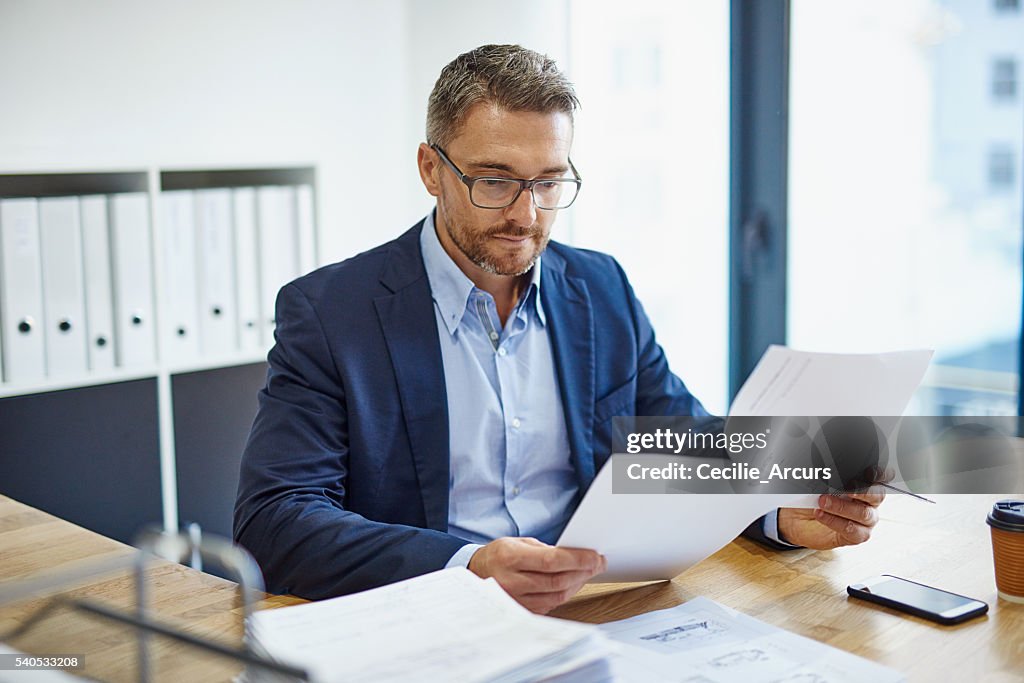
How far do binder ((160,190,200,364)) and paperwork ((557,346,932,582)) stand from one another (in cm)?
160

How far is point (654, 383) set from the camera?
1838mm

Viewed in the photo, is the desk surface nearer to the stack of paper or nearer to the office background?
the stack of paper

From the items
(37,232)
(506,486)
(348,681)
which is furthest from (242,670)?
(37,232)

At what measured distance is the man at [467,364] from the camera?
1.48m

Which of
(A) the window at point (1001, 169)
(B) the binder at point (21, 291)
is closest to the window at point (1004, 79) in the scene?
(A) the window at point (1001, 169)

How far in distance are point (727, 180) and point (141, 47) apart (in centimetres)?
175

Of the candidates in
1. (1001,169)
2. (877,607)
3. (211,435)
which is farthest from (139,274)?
(1001,169)

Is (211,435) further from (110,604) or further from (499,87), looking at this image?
(110,604)

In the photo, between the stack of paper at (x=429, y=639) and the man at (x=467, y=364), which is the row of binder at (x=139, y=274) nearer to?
the man at (x=467, y=364)

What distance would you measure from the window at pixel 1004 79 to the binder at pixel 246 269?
193 cm

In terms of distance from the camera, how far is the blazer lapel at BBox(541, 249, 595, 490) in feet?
5.52

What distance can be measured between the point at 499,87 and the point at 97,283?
126 centimetres

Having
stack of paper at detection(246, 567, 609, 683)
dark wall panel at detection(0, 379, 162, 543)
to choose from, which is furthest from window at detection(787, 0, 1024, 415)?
stack of paper at detection(246, 567, 609, 683)

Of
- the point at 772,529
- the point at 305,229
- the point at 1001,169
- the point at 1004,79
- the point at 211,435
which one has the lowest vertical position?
the point at 211,435
